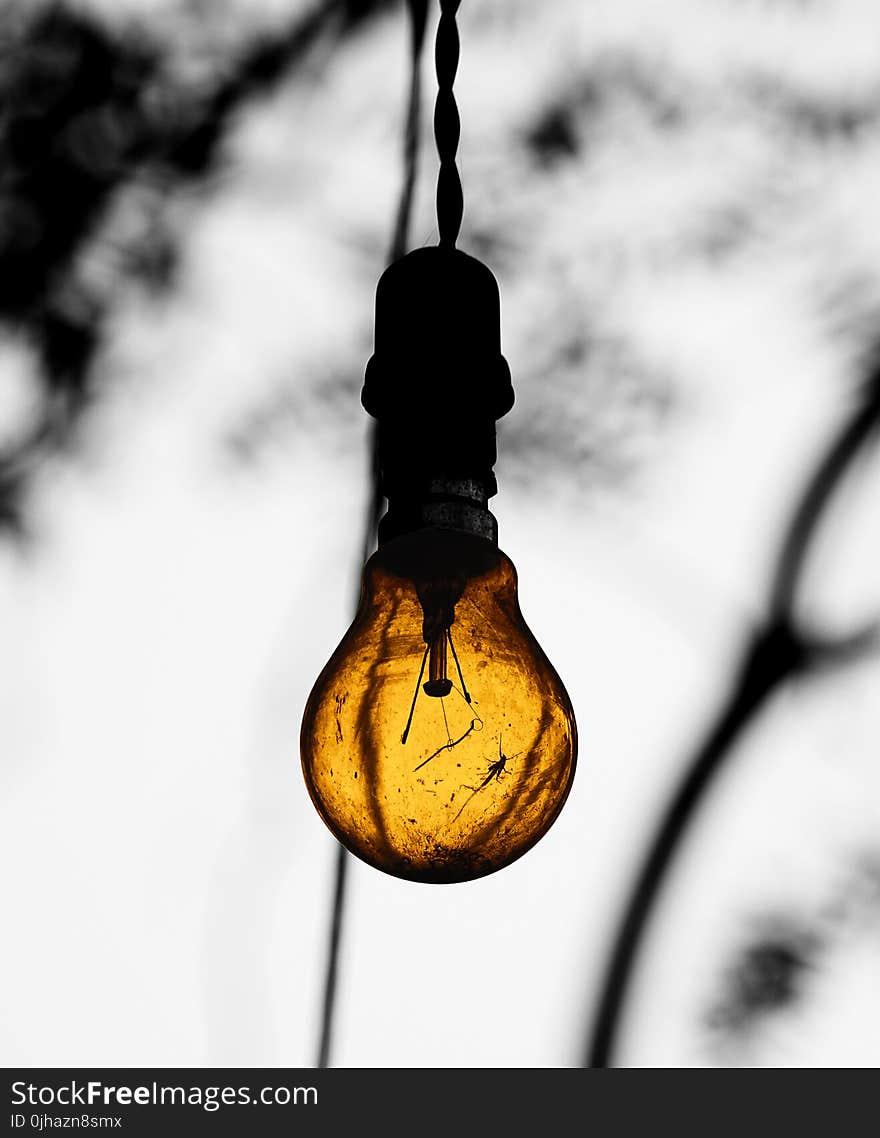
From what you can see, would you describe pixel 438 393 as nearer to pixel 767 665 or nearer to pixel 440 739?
pixel 440 739

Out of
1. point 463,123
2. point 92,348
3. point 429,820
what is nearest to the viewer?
point 429,820

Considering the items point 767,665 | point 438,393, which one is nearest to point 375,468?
point 767,665

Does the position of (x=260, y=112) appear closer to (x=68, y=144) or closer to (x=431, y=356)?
(x=68, y=144)

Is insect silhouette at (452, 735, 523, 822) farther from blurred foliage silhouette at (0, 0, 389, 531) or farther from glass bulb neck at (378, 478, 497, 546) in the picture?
blurred foliage silhouette at (0, 0, 389, 531)

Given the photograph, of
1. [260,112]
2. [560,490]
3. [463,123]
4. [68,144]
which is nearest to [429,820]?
[560,490]

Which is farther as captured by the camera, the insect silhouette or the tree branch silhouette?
the tree branch silhouette

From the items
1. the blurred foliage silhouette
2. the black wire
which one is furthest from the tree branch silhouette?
the blurred foliage silhouette

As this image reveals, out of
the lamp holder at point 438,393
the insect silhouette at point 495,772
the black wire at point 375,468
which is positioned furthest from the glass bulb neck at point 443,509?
the black wire at point 375,468
